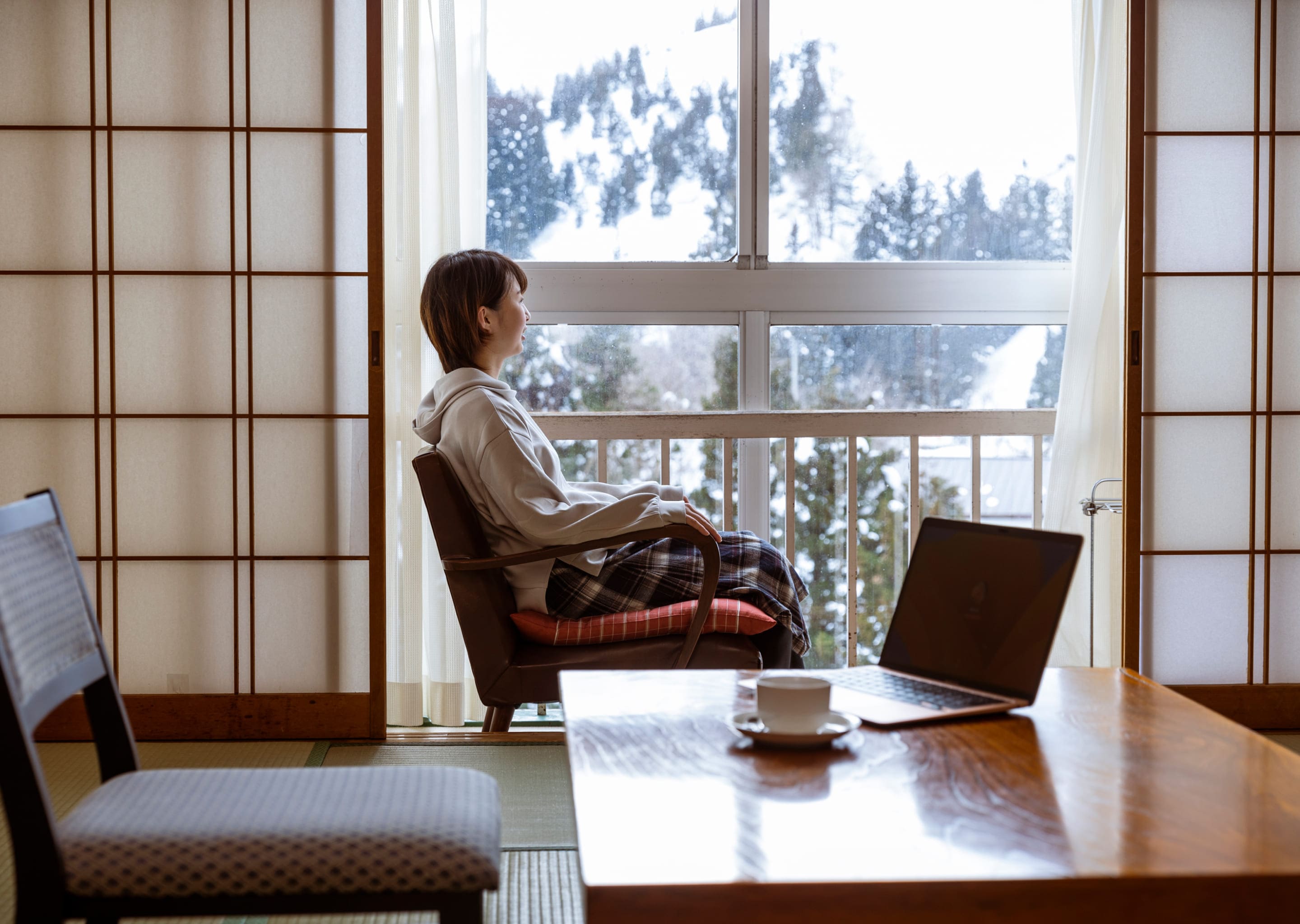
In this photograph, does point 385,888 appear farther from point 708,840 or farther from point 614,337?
point 614,337

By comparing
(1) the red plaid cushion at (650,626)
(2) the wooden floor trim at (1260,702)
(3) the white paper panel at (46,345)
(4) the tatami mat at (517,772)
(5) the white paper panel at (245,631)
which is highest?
(3) the white paper panel at (46,345)

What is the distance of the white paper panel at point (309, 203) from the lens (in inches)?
104

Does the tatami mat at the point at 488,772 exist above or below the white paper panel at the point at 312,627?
below

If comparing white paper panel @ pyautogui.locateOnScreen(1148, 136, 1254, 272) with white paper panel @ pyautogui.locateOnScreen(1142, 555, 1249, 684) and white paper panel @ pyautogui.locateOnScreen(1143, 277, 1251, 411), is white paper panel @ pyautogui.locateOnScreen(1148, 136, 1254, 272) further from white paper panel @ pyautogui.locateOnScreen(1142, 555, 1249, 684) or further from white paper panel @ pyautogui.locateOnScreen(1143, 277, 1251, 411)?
white paper panel @ pyautogui.locateOnScreen(1142, 555, 1249, 684)

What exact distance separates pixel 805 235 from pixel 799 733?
7.55 ft

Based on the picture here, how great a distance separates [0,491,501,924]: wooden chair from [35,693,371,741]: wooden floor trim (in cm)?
148

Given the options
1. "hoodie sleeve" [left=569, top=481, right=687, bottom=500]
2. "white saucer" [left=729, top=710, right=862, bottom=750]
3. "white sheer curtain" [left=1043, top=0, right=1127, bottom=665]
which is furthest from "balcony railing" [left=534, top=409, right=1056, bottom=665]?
"white saucer" [left=729, top=710, right=862, bottom=750]

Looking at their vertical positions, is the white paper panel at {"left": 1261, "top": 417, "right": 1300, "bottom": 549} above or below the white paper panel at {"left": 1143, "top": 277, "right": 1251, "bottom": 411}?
below

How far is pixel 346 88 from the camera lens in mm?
2635

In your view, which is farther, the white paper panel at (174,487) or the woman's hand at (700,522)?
the white paper panel at (174,487)

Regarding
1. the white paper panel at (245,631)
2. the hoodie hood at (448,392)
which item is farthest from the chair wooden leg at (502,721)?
the white paper panel at (245,631)

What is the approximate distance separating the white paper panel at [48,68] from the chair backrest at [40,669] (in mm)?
1753

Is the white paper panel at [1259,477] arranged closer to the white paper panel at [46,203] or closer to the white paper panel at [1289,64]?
the white paper panel at [1289,64]

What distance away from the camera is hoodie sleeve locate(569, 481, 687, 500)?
98.9 inches
